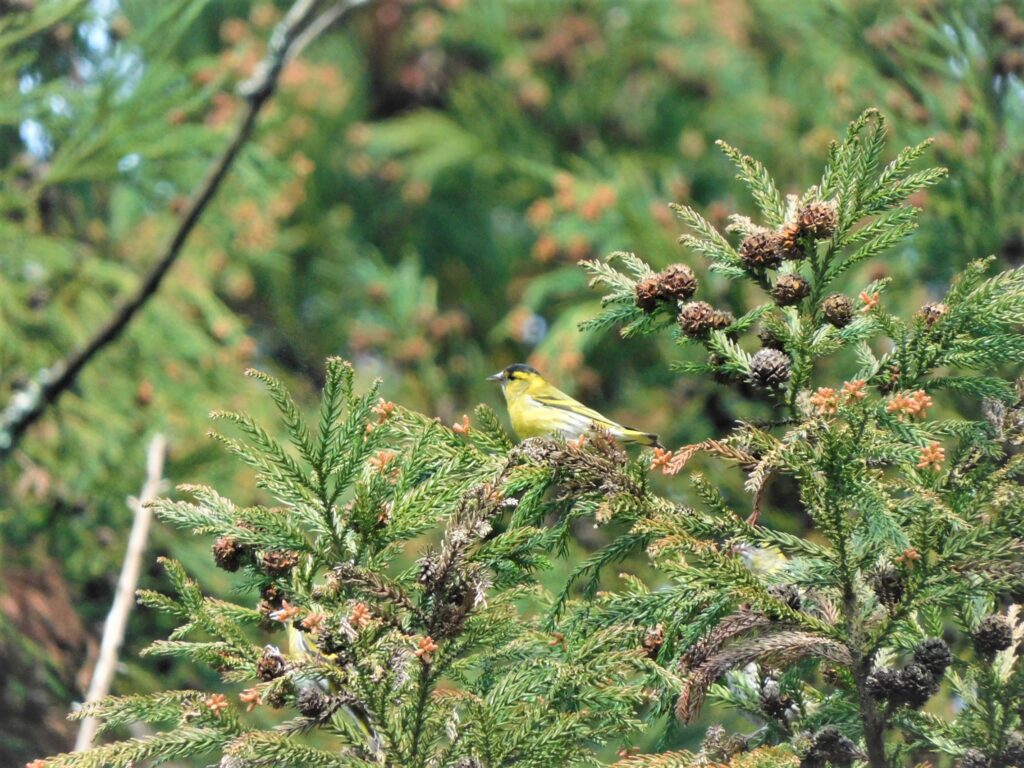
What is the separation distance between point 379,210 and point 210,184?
273 inches

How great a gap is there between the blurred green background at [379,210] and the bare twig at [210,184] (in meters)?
0.38

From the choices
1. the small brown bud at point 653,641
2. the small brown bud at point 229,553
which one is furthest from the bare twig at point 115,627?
the small brown bud at point 653,641

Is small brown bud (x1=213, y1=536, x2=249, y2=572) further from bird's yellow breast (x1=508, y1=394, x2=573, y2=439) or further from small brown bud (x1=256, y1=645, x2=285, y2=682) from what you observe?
bird's yellow breast (x1=508, y1=394, x2=573, y2=439)

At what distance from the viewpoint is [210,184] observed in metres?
5.08

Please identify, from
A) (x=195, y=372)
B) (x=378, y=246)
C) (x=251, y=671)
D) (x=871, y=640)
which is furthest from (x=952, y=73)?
(x=378, y=246)

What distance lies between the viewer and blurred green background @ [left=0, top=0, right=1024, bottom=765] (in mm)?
5609

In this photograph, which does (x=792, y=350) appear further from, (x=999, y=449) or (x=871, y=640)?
(x=871, y=640)

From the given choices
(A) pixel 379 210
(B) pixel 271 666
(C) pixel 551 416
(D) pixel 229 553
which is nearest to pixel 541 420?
(C) pixel 551 416

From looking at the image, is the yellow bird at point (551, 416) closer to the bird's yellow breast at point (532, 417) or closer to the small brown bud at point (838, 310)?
the bird's yellow breast at point (532, 417)

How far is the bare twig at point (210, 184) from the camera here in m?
5.02

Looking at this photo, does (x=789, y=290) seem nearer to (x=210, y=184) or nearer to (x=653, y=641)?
(x=653, y=641)

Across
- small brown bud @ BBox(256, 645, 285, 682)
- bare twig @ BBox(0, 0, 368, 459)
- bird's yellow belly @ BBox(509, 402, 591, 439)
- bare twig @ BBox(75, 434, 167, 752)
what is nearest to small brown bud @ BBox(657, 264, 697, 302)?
small brown bud @ BBox(256, 645, 285, 682)

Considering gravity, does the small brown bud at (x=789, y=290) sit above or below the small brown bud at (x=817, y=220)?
below

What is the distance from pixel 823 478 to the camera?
2094mm
